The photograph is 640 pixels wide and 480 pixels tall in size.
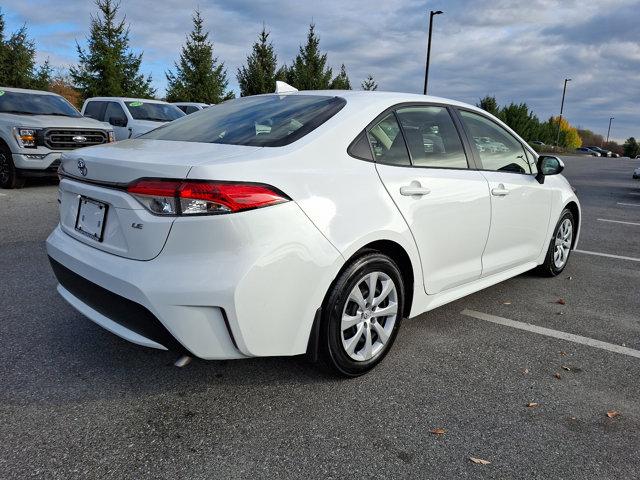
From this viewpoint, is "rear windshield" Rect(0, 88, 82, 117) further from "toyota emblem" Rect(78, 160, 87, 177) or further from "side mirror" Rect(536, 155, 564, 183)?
"side mirror" Rect(536, 155, 564, 183)

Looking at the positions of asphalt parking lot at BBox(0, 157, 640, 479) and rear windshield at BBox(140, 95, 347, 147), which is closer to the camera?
asphalt parking lot at BBox(0, 157, 640, 479)

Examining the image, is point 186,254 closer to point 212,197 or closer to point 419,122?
point 212,197

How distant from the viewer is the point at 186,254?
7.54 ft

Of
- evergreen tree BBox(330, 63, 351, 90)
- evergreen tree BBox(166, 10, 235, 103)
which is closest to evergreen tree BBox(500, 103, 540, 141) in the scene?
evergreen tree BBox(330, 63, 351, 90)

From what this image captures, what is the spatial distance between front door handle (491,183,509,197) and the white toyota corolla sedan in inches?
0.9

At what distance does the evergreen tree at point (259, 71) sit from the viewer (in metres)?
30.8

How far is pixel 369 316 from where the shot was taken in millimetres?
2896

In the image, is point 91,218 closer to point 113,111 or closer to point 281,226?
point 281,226

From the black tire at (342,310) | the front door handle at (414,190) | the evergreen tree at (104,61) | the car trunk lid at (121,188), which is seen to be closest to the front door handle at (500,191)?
the front door handle at (414,190)

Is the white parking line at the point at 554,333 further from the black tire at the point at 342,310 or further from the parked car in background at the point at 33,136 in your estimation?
the parked car in background at the point at 33,136

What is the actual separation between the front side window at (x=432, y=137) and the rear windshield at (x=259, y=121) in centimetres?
49

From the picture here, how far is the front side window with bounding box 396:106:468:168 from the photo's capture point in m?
3.24

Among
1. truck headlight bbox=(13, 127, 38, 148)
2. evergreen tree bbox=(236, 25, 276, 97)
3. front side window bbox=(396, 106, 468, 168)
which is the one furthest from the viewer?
evergreen tree bbox=(236, 25, 276, 97)

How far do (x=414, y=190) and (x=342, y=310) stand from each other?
87cm
